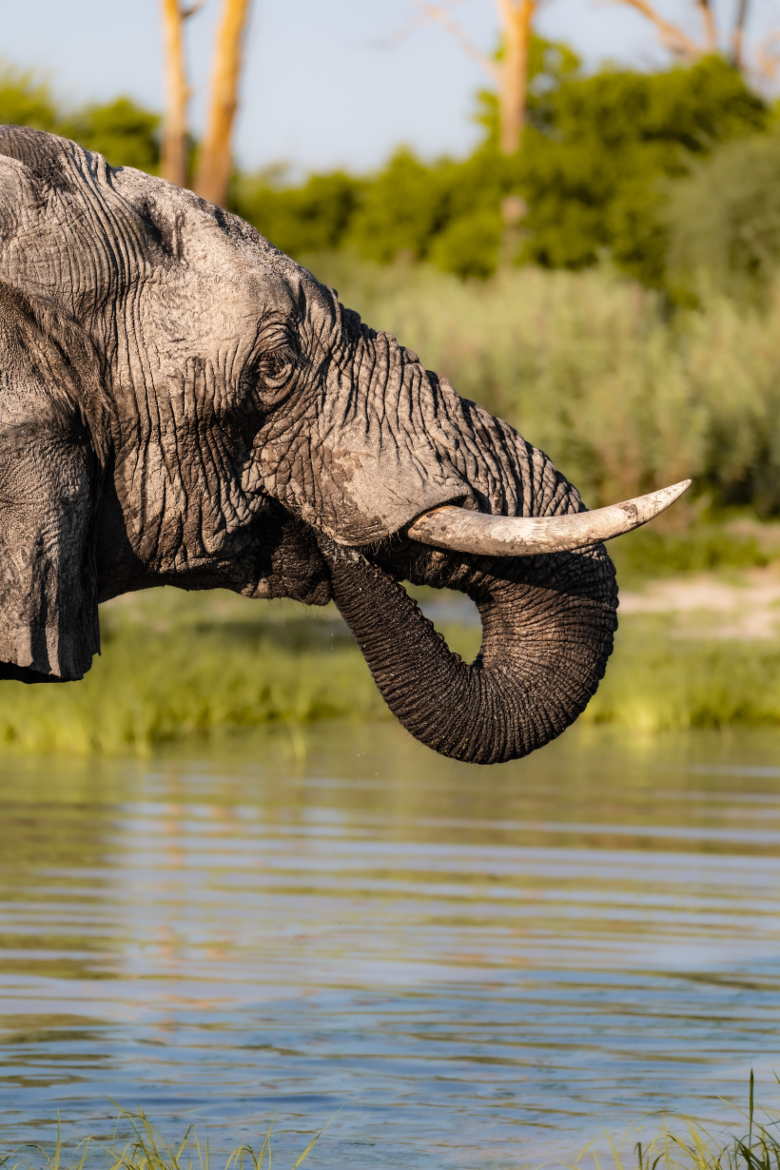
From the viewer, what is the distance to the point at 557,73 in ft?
115

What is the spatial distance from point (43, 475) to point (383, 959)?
3645mm

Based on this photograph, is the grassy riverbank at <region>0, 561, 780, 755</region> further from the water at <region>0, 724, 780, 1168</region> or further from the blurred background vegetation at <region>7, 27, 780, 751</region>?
the water at <region>0, 724, 780, 1168</region>

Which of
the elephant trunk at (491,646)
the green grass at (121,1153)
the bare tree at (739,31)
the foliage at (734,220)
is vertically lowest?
the green grass at (121,1153)

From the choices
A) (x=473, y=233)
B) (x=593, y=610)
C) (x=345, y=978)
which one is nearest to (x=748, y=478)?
(x=473, y=233)

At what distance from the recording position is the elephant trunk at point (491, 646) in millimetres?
4367

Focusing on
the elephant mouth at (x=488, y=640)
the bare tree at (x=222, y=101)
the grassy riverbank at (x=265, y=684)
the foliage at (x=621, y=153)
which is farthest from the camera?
the foliage at (x=621, y=153)

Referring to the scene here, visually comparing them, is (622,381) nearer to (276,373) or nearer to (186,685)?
(186,685)

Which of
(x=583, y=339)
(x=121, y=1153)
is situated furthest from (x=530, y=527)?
(x=583, y=339)

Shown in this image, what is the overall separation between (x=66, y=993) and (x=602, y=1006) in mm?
1706

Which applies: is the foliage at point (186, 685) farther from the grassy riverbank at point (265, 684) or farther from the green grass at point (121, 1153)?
the green grass at point (121, 1153)

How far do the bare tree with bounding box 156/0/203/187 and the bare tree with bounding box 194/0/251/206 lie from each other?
0.93 feet

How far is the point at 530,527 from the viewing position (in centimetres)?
405

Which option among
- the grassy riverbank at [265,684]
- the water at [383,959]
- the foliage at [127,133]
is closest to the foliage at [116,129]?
the foliage at [127,133]

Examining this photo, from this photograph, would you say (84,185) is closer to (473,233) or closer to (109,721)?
(109,721)
